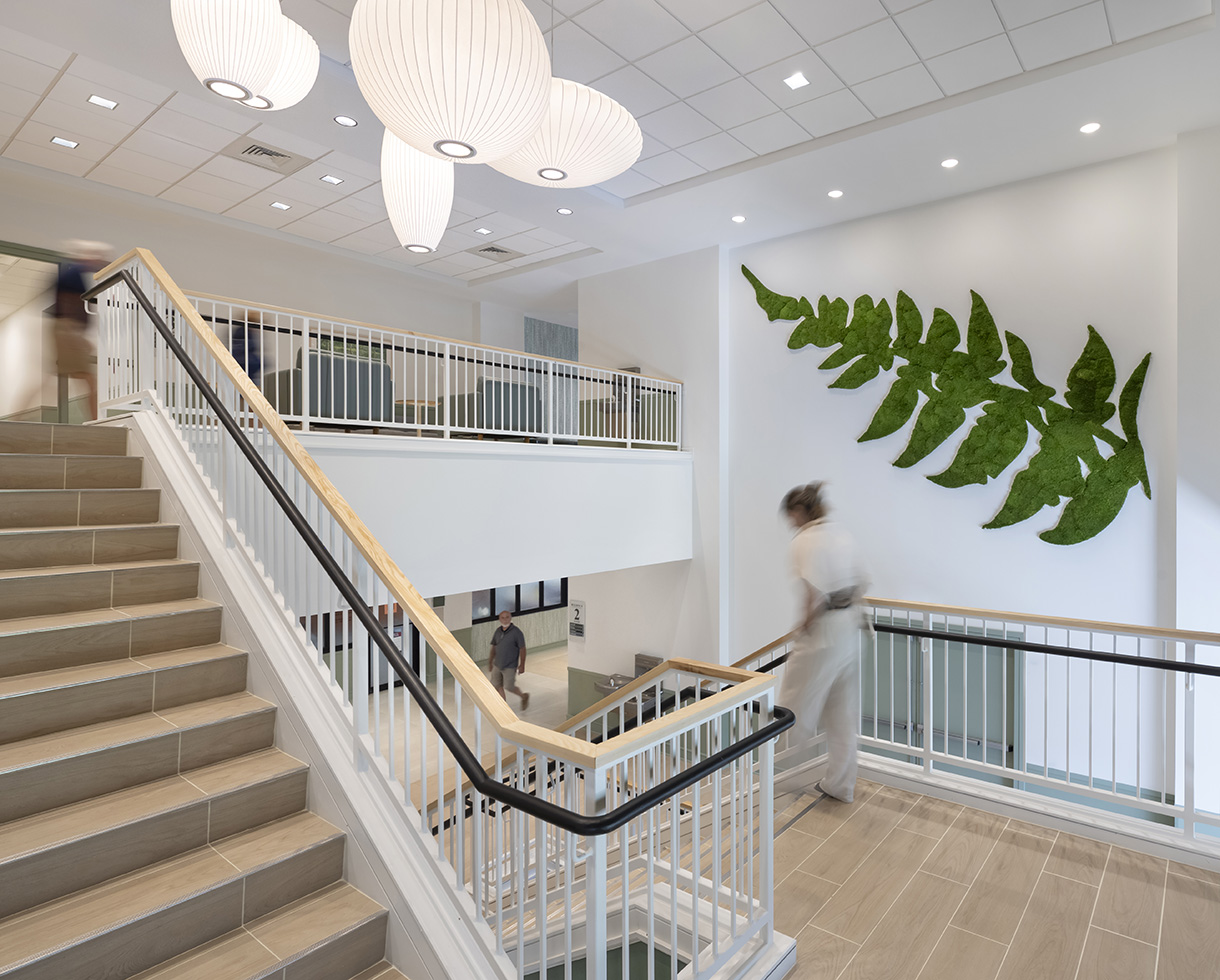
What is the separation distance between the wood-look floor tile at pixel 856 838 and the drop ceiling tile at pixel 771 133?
5.34 metres

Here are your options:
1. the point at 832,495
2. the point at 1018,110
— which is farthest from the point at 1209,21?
the point at 832,495

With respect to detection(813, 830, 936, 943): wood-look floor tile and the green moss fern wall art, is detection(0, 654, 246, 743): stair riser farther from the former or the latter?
the green moss fern wall art

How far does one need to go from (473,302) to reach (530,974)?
10608mm

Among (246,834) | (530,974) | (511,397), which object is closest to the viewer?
(246,834)

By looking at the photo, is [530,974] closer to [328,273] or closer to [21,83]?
[21,83]

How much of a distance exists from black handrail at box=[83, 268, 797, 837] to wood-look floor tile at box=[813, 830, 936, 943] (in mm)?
932

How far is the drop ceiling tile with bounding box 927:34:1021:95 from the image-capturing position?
503 centimetres

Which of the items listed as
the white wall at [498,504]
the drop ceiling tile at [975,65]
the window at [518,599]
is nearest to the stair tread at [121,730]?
the white wall at [498,504]

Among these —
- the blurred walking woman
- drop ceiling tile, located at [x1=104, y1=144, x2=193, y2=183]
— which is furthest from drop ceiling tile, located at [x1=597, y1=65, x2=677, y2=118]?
drop ceiling tile, located at [x1=104, y1=144, x2=193, y2=183]

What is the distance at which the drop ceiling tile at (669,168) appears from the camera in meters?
6.76

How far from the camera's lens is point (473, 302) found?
12.0 metres

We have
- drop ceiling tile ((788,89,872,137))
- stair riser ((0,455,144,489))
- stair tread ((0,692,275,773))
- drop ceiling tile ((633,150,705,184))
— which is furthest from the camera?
drop ceiling tile ((633,150,705,184))

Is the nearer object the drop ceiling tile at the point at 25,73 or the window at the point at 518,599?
the drop ceiling tile at the point at 25,73

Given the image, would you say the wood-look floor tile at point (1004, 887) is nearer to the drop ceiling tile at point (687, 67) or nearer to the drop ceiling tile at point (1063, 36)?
the drop ceiling tile at point (1063, 36)
